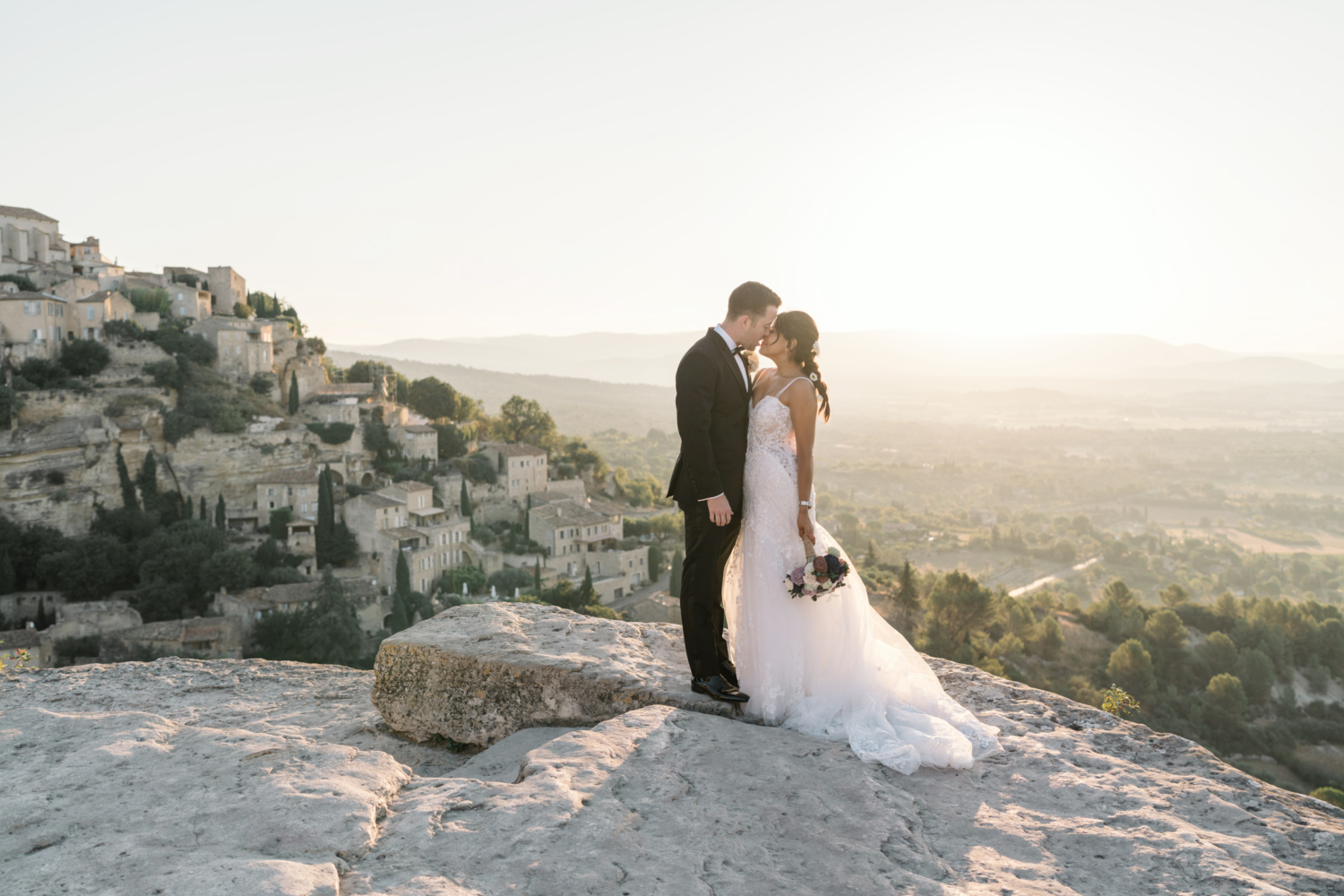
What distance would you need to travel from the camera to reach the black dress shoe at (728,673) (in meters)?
3.81

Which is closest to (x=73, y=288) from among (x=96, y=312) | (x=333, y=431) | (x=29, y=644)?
(x=96, y=312)

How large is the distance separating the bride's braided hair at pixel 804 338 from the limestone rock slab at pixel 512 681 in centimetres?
169

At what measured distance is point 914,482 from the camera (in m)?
83.1

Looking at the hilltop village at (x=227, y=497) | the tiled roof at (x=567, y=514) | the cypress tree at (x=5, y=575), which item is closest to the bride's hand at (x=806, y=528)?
the hilltop village at (x=227, y=497)

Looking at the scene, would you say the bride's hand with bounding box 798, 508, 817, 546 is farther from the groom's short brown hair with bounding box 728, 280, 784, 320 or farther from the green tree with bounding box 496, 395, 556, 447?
the green tree with bounding box 496, 395, 556, 447

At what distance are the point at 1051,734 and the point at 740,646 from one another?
4.98 ft

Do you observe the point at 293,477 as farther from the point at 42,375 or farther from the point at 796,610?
the point at 796,610

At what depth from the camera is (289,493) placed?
34.5 metres

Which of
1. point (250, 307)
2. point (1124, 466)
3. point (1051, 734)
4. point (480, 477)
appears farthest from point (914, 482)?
point (1051, 734)

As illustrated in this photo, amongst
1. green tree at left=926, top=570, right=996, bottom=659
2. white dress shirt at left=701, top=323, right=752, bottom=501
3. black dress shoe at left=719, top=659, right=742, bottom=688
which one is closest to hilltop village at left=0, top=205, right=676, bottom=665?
green tree at left=926, top=570, right=996, bottom=659

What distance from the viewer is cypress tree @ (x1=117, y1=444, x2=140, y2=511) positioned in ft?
109

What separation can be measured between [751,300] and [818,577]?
1431 mm

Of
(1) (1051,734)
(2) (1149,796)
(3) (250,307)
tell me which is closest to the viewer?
(2) (1149,796)

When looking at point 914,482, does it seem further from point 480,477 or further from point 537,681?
point 537,681
